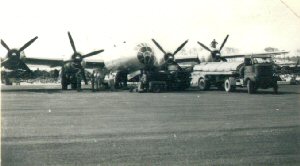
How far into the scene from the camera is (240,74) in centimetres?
2920

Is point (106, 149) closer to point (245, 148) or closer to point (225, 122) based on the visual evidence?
point (245, 148)

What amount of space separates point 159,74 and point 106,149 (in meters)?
22.5

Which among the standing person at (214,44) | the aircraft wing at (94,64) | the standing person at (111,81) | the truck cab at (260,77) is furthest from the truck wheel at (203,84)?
the standing person at (214,44)

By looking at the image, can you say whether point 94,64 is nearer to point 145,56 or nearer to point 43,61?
point 43,61

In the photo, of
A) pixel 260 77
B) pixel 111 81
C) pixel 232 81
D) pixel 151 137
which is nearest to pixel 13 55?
pixel 111 81

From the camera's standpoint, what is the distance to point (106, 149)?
26.3 feet

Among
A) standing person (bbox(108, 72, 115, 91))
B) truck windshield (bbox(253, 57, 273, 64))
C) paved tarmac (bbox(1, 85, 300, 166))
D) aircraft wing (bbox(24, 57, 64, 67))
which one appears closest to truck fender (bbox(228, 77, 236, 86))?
truck windshield (bbox(253, 57, 273, 64))

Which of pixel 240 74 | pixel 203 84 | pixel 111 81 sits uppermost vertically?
pixel 240 74

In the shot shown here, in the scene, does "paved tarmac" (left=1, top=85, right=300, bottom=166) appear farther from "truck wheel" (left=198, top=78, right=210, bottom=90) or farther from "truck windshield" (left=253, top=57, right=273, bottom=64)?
"truck wheel" (left=198, top=78, right=210, bottom=90)

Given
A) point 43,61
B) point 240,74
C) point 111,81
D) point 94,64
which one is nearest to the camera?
point 240,74

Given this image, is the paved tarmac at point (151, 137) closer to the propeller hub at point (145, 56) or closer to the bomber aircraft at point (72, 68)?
the propeller hub at point (145, 56)

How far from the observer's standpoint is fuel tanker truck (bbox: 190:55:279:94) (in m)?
26.7

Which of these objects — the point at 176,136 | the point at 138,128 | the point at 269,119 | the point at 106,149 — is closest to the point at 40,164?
the point at 106,149

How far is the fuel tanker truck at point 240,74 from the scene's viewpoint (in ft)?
87.6
